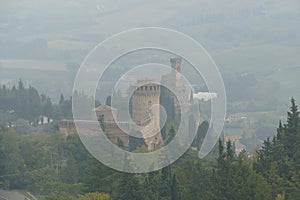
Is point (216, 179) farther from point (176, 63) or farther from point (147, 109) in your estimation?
point (176, 63)

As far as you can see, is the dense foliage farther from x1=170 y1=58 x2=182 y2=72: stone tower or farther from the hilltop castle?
x1=170 y1=58 x2=182 y2=72: stone tower

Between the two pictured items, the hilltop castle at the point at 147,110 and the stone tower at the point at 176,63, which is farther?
the stone tower at the point at 176,63

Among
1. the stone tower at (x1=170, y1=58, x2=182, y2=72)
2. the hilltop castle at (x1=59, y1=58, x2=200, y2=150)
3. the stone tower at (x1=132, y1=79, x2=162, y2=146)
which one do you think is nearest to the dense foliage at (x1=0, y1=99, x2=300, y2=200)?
the stone tower at (x1=132, y1=79, x2=162, y2=146)

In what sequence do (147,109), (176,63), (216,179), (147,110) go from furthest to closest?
(176,63) < (147,109) < (147,110) < (216,179)

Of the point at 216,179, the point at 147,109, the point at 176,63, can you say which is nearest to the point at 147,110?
the point at 147,109

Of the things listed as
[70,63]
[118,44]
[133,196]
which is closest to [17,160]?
[118,44]

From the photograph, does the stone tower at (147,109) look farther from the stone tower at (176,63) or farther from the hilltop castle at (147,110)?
the stone tower at (176,63)

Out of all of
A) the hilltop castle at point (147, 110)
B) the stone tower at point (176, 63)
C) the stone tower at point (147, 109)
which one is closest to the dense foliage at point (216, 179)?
the stone tower at point (147, 109)

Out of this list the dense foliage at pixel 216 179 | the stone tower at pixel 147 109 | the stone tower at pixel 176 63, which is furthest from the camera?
the stone tower at pixel 176 63

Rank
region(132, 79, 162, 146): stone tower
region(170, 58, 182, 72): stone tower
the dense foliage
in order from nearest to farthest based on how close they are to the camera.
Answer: the dense foliage < region(132, 79, 162, 146): stone tower < region(170, 58, 182, 72): stone tower
